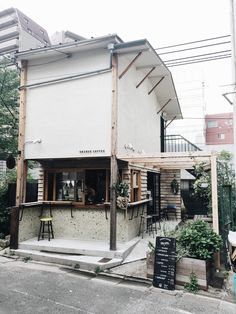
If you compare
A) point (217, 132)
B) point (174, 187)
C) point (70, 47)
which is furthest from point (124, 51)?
point (217, 132)

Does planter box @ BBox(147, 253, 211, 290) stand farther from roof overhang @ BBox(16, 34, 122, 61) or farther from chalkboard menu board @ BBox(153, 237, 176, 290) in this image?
roof overhang @ BBox(16, 34, 122, 61)

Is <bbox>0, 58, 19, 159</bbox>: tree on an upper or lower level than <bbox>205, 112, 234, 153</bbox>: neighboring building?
lower

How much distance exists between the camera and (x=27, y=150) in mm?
8266

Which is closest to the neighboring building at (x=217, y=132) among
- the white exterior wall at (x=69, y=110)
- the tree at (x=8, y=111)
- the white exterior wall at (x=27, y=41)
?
the white exterior wall at (x=27, y=41)

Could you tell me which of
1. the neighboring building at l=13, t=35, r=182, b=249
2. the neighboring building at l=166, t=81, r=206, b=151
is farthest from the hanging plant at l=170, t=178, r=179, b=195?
the neighboring building at l=166, t=81, r=206, b=151

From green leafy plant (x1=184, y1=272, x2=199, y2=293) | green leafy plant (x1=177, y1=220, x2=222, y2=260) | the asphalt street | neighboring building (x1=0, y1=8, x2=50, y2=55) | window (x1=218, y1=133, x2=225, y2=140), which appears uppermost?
neighboring building (x1=0, y1=8, x2=50, y2=55)

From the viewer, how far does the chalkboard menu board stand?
517 centimetres

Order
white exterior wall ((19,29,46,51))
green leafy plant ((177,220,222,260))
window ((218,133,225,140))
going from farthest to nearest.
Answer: window ((218,133,225,140)), white exterior wall ((19,29,46,51)), green leafy plant ((177,220,222,260))

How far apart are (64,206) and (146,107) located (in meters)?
5.19

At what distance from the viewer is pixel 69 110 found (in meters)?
7.91

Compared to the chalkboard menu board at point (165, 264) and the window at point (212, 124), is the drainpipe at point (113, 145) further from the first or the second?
the window at point (212, 124)

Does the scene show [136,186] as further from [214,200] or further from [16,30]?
[16,30]

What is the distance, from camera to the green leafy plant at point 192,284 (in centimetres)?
502

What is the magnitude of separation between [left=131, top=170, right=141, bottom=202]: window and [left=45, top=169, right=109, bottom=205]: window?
91cm
